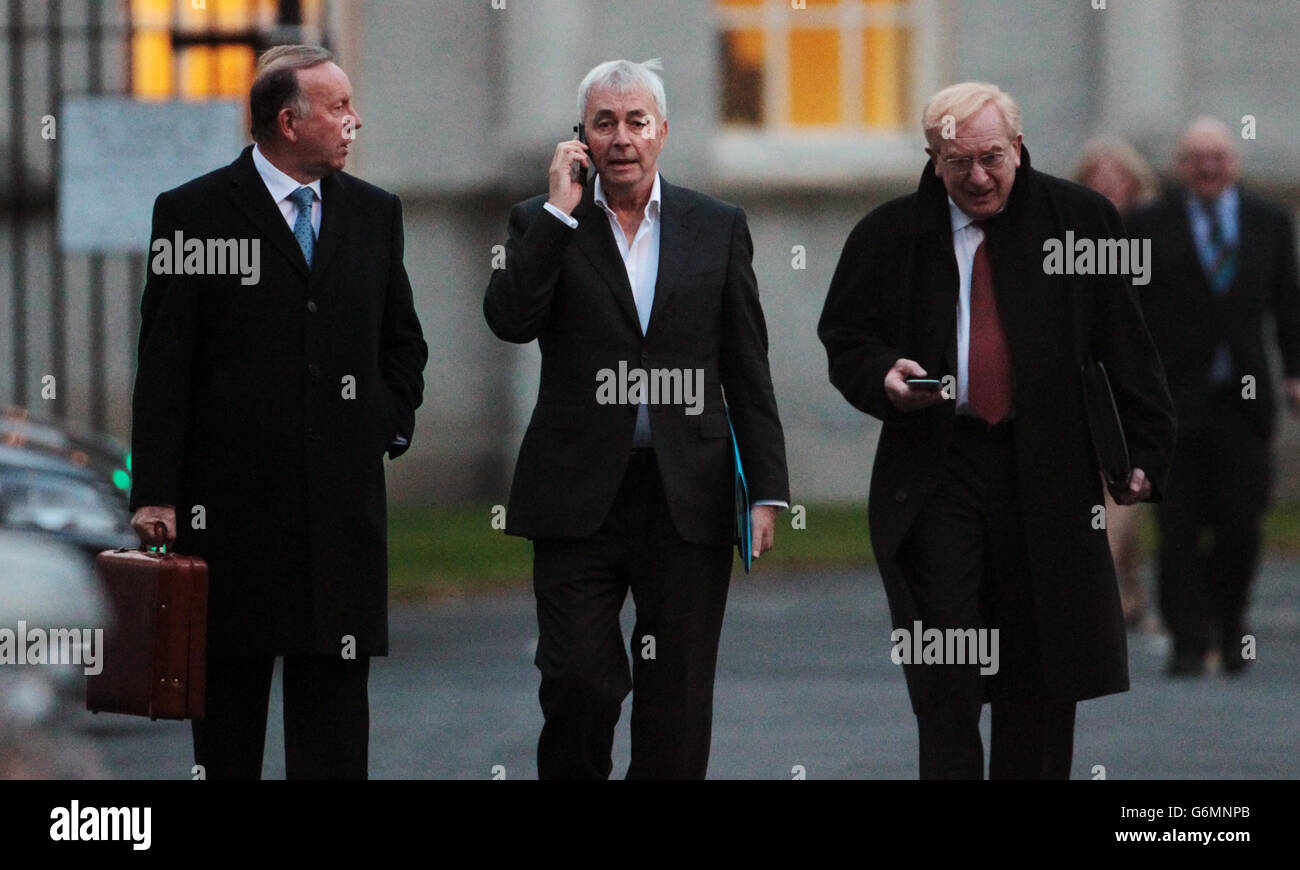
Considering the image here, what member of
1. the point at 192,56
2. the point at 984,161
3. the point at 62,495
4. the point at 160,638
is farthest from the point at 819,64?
the point at 160,638

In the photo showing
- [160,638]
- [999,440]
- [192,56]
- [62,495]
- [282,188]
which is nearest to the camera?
[160,638]

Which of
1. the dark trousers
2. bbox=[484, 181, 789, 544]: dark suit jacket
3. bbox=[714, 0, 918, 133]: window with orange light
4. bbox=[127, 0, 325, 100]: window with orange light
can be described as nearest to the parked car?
the dark trousers

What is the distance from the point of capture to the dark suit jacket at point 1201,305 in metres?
10.3

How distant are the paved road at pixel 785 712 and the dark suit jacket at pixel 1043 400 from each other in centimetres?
171

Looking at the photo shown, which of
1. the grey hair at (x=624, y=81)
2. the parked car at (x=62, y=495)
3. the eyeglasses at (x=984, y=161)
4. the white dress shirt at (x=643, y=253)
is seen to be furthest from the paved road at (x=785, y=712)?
the eyeglasses at (x=984, y=161)

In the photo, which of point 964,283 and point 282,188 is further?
point 964,283

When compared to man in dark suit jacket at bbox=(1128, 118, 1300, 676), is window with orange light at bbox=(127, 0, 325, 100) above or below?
above

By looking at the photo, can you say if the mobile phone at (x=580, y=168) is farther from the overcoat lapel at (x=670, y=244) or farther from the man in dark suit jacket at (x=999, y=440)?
the man in dark suit jacket at (x=999, y=440)

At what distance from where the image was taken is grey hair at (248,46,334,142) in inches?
232

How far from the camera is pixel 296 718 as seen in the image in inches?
233

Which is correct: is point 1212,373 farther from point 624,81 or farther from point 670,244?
point 624,81

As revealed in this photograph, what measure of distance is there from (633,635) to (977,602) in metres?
0.95

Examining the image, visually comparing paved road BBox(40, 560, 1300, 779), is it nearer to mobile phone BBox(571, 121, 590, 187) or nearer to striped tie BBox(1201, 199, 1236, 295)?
striped tie BBox(1201, 199, 1236, 295)
